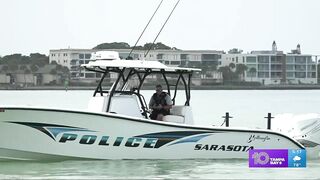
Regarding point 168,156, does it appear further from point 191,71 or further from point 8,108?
point 8,108

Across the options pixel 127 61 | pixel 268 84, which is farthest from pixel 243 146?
pixel 268 84

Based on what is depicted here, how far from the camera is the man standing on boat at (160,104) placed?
16750 mm

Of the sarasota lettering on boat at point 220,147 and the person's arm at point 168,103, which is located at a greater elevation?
the person's arm at point 168,103

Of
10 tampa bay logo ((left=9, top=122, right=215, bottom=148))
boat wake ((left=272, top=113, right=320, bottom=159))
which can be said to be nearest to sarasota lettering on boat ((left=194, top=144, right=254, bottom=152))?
10 tampa bay logo ((left=9, top=122, right=215, bottom=148))

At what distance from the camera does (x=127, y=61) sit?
16484 mm

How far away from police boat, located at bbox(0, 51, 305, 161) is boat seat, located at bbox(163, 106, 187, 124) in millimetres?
19

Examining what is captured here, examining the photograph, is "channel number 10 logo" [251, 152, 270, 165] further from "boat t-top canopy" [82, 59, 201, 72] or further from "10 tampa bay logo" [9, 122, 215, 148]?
"boat t-top canopy" [82, 59, 201, 72]

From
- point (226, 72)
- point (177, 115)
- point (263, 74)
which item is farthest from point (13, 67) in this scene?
point (177, 115)

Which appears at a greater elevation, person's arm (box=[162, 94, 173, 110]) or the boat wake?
person's arm (box=[162, 94, 173, 110])

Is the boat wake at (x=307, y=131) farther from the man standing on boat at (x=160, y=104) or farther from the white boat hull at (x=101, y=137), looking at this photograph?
the man standing on boat at (x=160, y=104)

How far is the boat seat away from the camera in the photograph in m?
16.6

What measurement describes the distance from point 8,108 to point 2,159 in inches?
44.1

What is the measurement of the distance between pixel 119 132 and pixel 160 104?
57.4 inches

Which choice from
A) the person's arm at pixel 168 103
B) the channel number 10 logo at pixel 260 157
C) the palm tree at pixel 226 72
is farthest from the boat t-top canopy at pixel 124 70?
the palm tree at pixel 226 72
